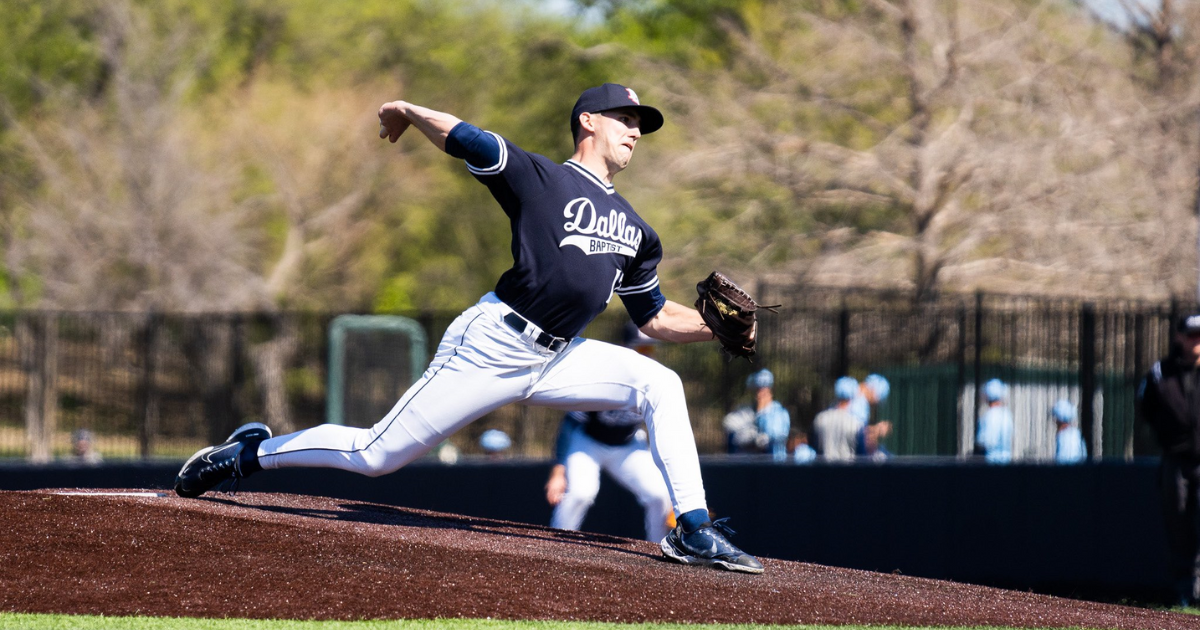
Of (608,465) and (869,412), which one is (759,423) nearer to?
(869,412)

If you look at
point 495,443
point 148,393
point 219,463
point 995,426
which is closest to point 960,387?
point 995,426

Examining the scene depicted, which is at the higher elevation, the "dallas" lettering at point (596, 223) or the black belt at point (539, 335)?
the "dallas" lettering at point (596, 223)

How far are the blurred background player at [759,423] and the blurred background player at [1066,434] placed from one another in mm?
2524

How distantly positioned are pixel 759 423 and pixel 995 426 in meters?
2.18

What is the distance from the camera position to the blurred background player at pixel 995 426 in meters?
11.9

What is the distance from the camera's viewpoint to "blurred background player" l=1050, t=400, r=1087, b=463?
479 inches

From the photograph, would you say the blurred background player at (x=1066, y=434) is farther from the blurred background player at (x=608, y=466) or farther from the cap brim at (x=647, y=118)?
the cap brim at (x=647, y=118)

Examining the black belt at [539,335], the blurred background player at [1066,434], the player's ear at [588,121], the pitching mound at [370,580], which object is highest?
the player's ear at [588,121]

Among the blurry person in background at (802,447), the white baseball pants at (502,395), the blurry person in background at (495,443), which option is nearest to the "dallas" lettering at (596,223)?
the white baseball pants at (502,395)

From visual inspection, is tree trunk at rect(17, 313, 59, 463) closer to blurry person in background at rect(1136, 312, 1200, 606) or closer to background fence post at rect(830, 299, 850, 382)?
background fence post at rect(830, 299, 850, 382)

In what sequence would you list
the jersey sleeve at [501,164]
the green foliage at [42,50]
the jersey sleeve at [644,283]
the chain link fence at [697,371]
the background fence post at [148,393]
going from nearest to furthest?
1. the jersey sleeve at [501,164]
2. the jersey sleeve at [644,283]
3. the chain link fence at [697,371]
4. the background fence post at [148,393]
5. the green foliage at [42,50]

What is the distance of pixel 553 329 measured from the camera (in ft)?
17.4

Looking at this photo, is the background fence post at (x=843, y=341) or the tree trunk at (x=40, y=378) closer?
the background fence post at (x=843, y=341)

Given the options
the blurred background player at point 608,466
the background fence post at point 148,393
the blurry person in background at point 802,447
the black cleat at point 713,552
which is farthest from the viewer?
the background fence post at point 148,393
